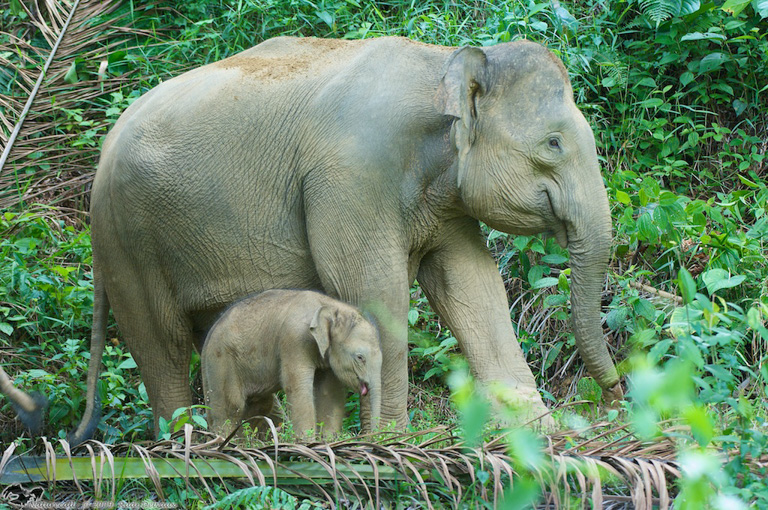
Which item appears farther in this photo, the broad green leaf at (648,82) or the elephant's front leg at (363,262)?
the broad green leaf at (648,82)

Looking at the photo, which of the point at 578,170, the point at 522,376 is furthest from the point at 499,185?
the point at 522,376

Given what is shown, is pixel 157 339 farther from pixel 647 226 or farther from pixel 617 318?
pixel 647 226

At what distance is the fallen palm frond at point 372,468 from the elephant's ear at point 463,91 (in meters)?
1.28

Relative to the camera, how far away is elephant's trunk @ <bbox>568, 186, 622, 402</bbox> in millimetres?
4047

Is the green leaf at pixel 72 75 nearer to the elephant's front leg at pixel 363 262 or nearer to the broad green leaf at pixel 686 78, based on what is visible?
the elephant's front leg at pixel 363 262

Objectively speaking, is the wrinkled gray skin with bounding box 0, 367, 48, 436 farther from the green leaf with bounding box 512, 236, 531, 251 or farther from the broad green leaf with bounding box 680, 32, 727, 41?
the broad green leaf with bounding box 680, 32, 727, 41

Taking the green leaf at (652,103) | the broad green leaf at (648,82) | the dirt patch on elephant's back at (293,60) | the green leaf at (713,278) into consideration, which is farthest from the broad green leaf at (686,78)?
the dirt patch on elephant's back at (293,60)

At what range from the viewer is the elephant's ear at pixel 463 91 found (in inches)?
154

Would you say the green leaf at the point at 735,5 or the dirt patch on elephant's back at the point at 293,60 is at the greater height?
the dirt patch on elephant's back at the point at 293,60

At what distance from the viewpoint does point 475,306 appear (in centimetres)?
452

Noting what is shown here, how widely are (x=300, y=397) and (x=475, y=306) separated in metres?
0.98

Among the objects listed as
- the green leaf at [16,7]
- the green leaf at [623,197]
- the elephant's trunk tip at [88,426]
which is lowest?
the elephant's trunk tip at [88,426]

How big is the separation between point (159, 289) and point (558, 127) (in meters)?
1.82

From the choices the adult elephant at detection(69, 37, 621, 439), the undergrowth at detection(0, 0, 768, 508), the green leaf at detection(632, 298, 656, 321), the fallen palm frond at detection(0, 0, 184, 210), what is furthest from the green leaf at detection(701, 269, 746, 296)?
the fallen palm frond at detection(0, 0, 184, 210)
